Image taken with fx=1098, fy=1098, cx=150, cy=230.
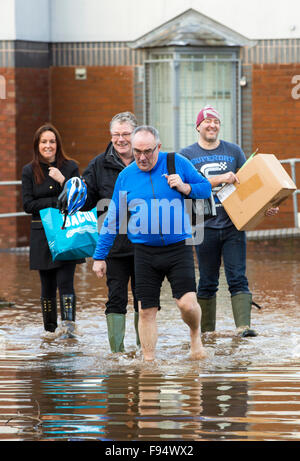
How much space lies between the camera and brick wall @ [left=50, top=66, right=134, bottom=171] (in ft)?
55.8

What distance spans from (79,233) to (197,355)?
1.75 meters

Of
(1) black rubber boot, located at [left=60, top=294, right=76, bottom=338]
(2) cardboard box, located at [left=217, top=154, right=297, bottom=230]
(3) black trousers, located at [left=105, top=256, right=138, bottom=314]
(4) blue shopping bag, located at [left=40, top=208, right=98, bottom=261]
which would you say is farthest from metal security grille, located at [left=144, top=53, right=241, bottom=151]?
(3) black trousers, located at [left=105, top=256, right=138, bottom=314]

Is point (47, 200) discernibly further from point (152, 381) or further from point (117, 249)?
point (152, 381)

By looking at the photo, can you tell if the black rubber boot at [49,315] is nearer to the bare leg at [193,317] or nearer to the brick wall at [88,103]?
the bare leg at [193,317]

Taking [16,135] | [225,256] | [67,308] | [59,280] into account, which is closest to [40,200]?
[59,280]

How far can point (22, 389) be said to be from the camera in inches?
285

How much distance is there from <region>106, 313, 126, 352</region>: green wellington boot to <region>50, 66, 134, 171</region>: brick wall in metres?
8.85

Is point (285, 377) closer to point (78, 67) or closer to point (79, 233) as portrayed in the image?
point (79, 233)

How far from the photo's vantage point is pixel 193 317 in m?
7.96

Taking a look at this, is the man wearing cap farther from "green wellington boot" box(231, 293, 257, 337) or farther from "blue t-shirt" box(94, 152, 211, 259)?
"blue t-shirt" box(94, 152, 211, 259)

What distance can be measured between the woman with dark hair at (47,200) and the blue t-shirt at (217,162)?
1.13 meters

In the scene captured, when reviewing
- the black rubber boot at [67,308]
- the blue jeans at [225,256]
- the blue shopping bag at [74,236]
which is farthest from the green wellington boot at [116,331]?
the blue jeans at [225,256]

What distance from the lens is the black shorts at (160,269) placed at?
25.9 feet
